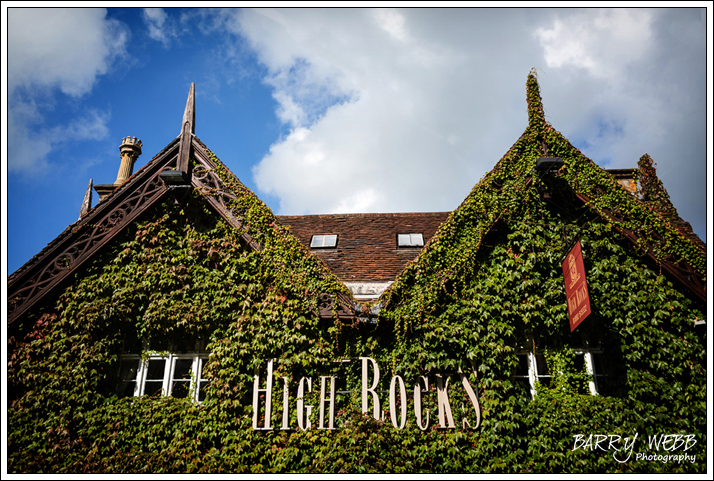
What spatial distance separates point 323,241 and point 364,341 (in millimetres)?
4562

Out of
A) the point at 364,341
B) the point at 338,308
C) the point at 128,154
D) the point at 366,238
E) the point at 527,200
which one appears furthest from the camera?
the point at 128,154

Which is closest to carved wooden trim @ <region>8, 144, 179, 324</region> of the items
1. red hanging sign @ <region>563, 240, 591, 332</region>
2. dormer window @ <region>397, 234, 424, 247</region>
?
dormer window @ <region>397, 234, 424, 247</region>

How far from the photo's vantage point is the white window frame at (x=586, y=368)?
687 centimetres

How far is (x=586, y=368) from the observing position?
6.98m

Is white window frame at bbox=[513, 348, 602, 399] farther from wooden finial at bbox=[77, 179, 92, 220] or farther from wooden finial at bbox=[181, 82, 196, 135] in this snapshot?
wooden finial at bbox=[77, 179, 92, 220]

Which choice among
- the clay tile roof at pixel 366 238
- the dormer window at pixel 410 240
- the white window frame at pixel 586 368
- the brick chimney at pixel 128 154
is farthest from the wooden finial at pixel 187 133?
the white window frame at pixel 586 368

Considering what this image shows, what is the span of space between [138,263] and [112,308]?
979mm

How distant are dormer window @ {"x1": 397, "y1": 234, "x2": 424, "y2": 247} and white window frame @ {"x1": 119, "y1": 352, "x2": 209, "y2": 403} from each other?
5566 millimetres

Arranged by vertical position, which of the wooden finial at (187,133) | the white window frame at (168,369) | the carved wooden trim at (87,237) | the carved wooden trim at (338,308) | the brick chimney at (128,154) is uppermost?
the brick chimney at (128,154)

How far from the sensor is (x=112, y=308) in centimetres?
747

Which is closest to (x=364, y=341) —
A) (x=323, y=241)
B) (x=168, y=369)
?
(x=168, y=369)

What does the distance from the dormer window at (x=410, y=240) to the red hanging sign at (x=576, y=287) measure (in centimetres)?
453

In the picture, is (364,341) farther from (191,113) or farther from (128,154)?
(128,154)

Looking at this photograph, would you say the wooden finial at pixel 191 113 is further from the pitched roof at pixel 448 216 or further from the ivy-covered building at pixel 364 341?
the ivy-covered building at pixel 364 341
